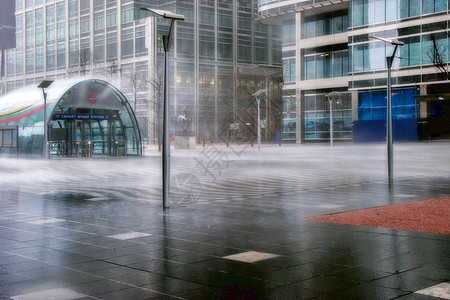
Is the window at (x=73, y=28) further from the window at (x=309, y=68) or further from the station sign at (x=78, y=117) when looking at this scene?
the window at (x=309, y=68)

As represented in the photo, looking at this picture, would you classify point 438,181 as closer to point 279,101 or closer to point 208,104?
point 208,104

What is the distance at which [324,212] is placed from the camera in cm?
1079

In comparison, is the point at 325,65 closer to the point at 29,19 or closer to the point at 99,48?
the point at 99,48

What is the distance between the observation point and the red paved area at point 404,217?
891 cm

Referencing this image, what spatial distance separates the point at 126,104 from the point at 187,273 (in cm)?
3285

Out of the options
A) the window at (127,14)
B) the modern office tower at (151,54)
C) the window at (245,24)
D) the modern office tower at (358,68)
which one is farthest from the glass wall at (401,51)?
the window at (127,14)

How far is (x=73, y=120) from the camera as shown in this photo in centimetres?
3703

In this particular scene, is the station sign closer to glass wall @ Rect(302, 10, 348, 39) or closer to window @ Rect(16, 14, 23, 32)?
window @ Rect(16, 14, 23, 32)

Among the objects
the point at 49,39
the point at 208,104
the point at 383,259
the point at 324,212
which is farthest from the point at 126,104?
the point at 383,259

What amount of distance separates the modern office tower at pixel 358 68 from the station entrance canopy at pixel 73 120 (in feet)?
85.4

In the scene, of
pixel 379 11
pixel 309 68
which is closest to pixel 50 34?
pixel 379 11

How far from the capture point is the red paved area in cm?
891

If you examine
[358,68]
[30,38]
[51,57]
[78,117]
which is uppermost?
[358,68]

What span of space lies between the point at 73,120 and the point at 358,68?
33858 millimetres
